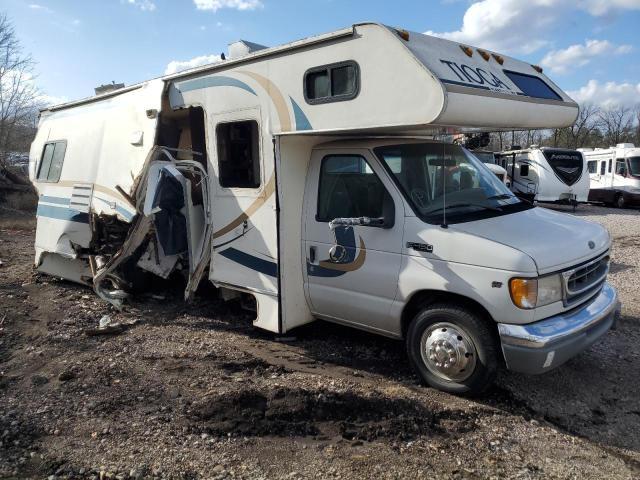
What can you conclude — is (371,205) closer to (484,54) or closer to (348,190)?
(348,190)

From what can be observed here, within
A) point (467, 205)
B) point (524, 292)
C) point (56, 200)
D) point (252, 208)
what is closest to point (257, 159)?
point (252, 208)

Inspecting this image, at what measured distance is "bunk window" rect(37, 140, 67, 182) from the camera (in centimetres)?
802

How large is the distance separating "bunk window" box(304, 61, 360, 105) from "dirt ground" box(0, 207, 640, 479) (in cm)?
247

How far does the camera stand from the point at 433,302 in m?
4.42

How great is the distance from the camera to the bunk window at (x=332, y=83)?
4.39 meters

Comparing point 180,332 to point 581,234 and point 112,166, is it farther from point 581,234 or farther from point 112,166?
point 581,234

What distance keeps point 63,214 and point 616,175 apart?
22.2 metres

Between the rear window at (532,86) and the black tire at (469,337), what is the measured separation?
2225mm

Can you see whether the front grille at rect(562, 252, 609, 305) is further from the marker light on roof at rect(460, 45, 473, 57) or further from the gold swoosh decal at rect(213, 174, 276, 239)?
the gold swoosh decal at rect(213, 174, 276, 239)

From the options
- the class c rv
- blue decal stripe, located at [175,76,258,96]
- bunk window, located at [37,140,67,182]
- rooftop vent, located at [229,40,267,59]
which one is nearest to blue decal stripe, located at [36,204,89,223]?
bunk window, located at [37,140,67,182]

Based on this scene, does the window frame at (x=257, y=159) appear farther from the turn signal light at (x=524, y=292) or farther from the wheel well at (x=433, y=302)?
the turn signal light at (x=524, y=292)

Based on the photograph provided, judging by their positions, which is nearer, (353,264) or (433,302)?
(433,302)

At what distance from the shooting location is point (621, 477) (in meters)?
3.33

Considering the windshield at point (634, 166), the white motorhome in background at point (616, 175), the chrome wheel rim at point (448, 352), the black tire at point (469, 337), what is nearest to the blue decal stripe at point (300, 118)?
the black tire at point (469, 337)
